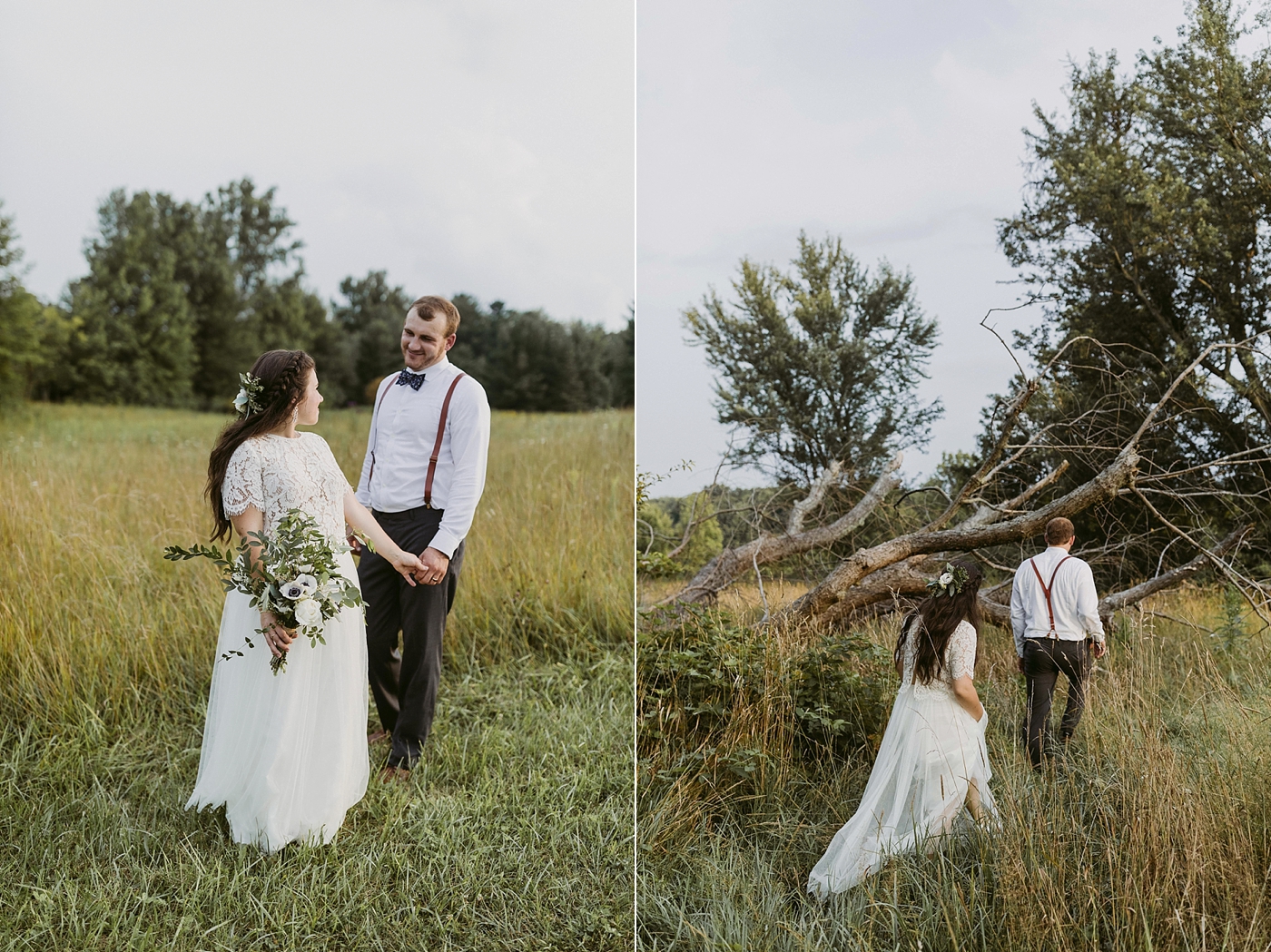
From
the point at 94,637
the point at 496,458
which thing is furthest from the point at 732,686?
the point at 496,458

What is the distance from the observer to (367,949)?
2674 millimetres

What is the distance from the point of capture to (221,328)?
9.52 meters

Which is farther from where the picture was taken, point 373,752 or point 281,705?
point 373,752

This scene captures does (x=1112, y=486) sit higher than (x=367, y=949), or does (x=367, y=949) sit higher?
(x=1112, y=486)

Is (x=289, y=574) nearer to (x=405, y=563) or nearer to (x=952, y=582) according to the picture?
(x=405, y=563)

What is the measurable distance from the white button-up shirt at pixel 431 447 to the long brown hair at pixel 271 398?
42cm

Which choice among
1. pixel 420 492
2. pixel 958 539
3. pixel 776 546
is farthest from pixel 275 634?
pixel 958 539

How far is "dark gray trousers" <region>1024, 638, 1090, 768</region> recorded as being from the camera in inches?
110

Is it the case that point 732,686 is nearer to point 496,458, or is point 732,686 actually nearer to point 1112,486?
point 1112,486

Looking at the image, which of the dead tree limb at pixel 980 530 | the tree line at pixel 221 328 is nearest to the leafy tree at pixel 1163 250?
the dead tree limb at pixel 980 530

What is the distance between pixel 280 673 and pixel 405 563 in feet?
1.82

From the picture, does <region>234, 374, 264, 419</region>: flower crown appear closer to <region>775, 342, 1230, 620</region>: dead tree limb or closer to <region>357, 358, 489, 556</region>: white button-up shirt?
<region>357, 358, 489, 556</region>: white button-up shirt

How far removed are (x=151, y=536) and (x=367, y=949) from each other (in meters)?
3.02

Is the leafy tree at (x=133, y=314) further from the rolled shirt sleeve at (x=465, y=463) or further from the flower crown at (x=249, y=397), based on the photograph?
the rolled shirt sleeve at (x=465, y=463)
